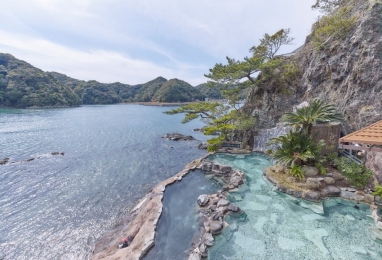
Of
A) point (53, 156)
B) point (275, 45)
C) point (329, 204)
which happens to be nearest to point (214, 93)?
point (275, 45)

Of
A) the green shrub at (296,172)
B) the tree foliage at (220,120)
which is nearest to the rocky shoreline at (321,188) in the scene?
the green shrub at (296,172)

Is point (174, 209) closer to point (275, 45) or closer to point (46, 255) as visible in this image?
point (46, 255)

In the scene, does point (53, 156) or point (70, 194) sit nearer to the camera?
point (70, 194)

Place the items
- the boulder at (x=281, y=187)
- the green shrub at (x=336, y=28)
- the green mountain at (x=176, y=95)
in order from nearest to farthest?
the boulder at (x=281, y=187) → the green shrub at (x=336, y=28) → the green mountain at (x=176, y=95)

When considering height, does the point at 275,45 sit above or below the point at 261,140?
above

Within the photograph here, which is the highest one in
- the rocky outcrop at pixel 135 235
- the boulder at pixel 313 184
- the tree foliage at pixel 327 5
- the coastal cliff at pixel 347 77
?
the tree foliage at pixel 327 5

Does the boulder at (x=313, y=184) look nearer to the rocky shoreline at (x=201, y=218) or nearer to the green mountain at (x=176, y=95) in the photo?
the rocky shoreline at (x=201, y=218)
